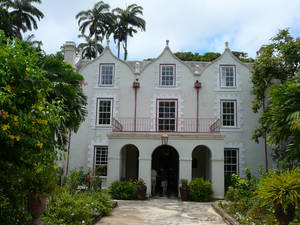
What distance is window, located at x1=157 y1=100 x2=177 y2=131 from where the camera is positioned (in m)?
20.0

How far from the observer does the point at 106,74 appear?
2106 cm

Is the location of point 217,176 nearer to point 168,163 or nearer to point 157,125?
point 157,125

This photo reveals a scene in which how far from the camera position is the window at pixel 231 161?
19516 mm

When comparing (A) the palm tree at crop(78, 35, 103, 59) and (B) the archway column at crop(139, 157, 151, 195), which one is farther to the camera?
(A) the palm tree at crop(78, 35, 103, 59)

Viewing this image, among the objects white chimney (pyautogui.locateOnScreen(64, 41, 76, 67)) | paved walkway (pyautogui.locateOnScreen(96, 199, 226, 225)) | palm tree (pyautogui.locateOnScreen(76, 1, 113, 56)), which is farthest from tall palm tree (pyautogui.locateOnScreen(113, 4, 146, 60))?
paved walkway (pyautogui.locateOnScreen(96, 199, 226, 225))

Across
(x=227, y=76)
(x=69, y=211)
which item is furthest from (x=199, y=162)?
(x=69, y=211)

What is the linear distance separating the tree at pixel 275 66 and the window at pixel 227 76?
1.82 meters

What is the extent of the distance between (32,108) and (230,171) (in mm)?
16508

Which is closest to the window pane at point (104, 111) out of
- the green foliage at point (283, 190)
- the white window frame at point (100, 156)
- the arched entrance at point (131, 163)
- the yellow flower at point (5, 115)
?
the white window frame at point (100, 156)

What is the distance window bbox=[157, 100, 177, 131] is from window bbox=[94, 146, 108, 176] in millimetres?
3927

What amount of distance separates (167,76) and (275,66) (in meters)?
6.71

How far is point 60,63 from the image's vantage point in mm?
13008

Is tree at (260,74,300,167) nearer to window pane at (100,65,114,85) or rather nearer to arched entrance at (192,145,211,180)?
arched entrance at (192,145,211,180)

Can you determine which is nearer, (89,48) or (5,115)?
(5,115)
